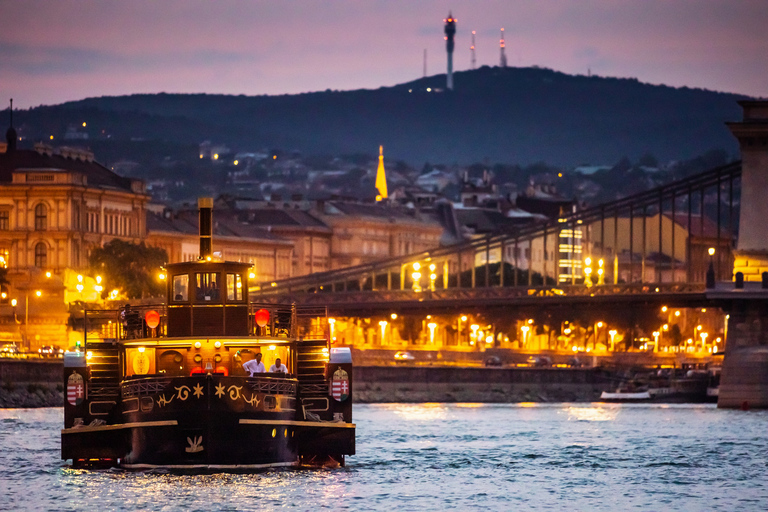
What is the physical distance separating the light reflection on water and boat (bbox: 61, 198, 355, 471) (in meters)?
0.73

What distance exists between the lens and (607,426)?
86.9m

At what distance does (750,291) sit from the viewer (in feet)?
344

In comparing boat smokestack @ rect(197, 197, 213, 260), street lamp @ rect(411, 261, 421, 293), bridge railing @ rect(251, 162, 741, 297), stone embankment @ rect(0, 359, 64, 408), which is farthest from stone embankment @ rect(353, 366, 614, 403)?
boat smokestack @ rect(197, 197, 213, 260)

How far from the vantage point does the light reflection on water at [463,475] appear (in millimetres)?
53312

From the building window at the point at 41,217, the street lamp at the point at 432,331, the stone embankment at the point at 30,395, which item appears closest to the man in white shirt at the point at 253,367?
the stone embankment at the point at 30,395

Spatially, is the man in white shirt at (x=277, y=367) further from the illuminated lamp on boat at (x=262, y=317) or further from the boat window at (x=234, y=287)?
the boat window at (x=234, y=287)

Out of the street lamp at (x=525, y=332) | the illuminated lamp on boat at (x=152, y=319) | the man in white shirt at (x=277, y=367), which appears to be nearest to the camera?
the man in white shirt at (x=277, y=367)

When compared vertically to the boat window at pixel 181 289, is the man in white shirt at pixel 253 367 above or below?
below

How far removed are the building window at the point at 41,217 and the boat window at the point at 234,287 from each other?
9566cm

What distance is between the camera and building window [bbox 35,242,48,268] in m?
152

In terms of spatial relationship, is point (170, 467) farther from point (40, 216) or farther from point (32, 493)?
point (40, 216)

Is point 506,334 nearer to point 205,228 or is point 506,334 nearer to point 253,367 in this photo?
point 205,228

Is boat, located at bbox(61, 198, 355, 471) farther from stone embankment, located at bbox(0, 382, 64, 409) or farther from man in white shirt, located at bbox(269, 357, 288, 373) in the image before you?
stone embankment, located at bbox(0, 382, 64, 409)

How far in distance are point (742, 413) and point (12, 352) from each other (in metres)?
34.4
